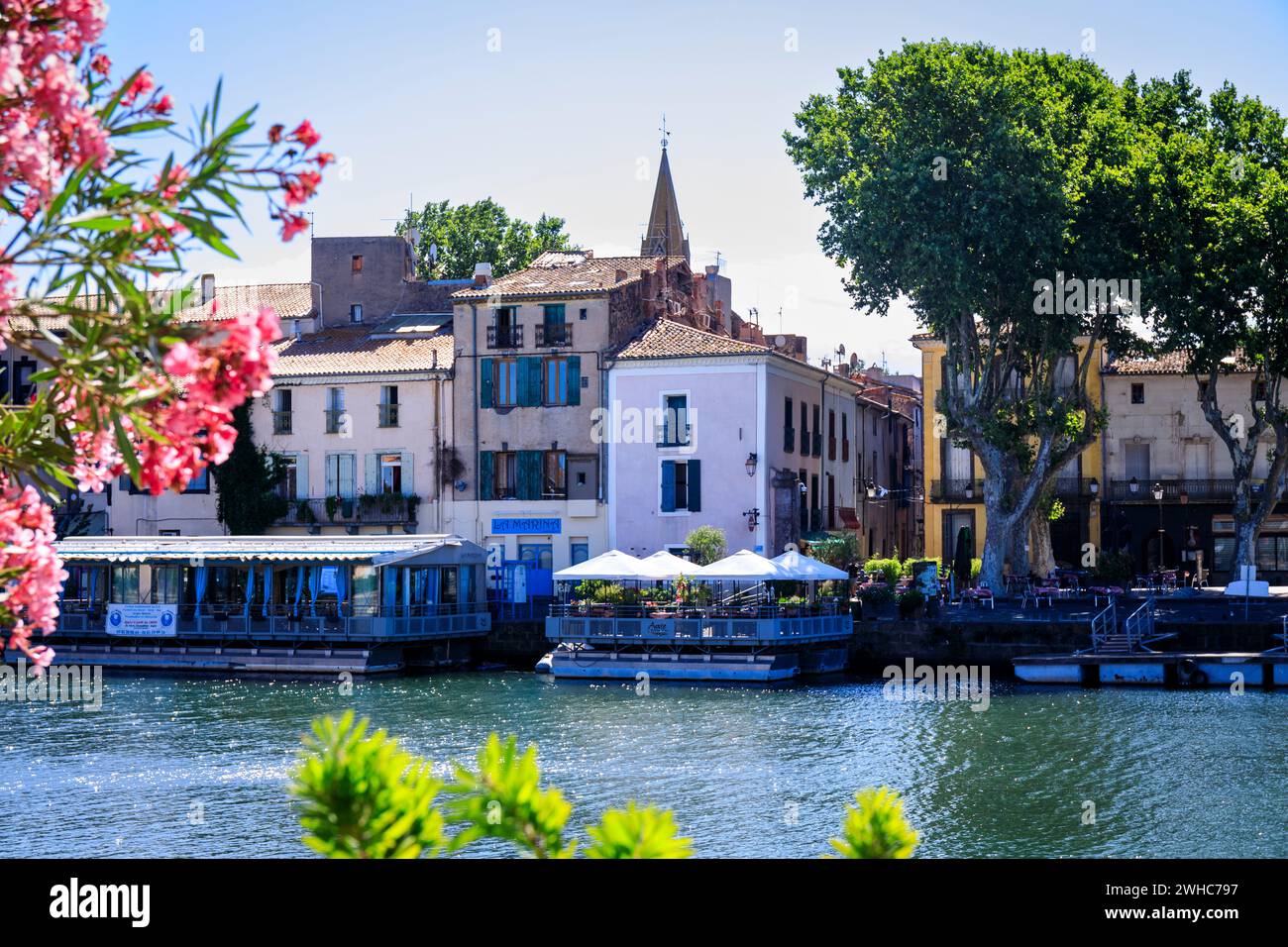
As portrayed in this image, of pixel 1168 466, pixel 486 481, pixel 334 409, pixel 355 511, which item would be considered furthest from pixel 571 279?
pixel 1168 466

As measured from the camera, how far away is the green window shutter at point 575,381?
5334 centimetres

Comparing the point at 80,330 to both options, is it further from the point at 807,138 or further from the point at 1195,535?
the point at 1195,535

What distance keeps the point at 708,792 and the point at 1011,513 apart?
25494mm

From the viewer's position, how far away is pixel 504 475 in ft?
178

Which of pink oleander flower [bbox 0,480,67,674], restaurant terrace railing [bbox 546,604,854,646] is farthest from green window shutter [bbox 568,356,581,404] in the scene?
pink oleander flower [bbox 0,480,67,674]

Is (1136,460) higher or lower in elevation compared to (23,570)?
higher

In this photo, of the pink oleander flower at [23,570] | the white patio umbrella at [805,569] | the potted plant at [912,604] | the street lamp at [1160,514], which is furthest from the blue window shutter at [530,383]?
the pink oleander flower at [23,570]

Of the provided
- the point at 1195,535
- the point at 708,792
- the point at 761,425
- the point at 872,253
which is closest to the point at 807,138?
the point at 872,253

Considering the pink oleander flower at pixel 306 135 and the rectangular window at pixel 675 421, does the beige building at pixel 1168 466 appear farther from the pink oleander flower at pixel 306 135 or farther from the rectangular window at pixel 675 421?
the pink oleander flower at pixel 306 135

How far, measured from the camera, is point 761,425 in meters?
51.2

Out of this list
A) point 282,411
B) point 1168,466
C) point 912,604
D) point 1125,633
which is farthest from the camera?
point 1168,466

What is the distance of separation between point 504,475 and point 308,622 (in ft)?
34.8

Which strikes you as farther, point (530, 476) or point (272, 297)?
point (272, 297)

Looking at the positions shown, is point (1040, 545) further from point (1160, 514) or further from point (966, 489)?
point (1160, 514)
